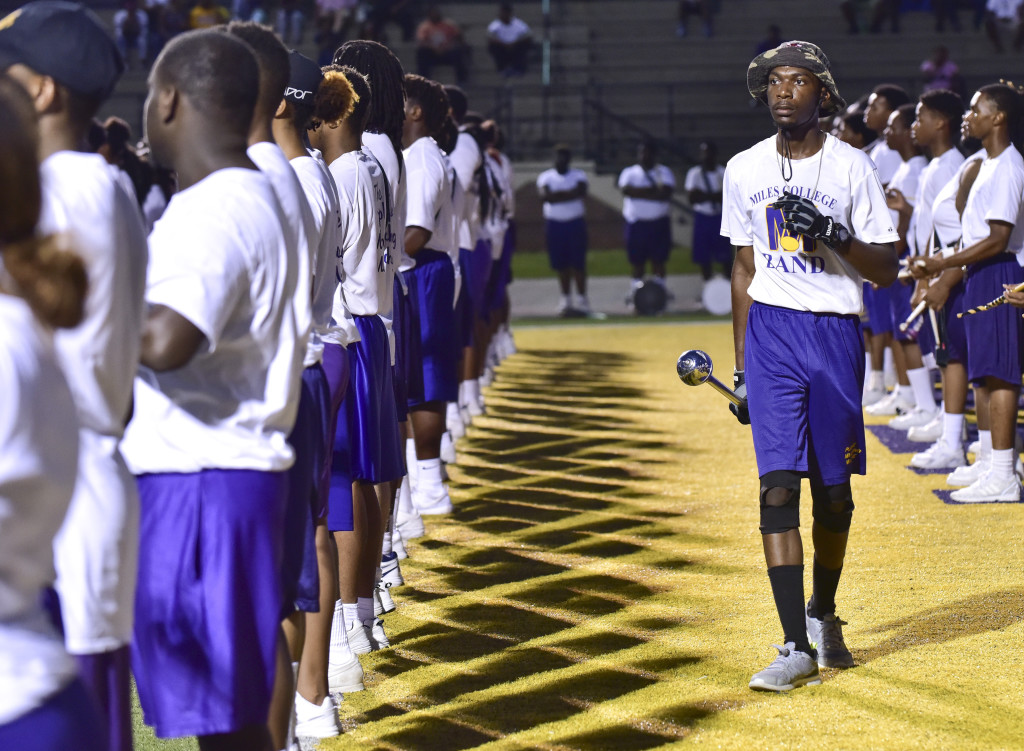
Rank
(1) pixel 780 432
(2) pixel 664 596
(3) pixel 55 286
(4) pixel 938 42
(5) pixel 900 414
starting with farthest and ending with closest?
(4) pixel 938 42
(5) pixel 900 414
(2) pixel 664 596
(1) pixel 780 432
(3) pixel 55 286

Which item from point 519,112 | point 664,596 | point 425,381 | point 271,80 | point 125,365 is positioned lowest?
point 664,596

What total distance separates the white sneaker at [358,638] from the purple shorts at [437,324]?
2321mm

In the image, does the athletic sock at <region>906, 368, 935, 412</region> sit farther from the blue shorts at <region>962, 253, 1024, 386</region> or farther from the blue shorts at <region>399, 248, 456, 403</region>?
the blue shorts at <region>399, 248, 456, 403</region>

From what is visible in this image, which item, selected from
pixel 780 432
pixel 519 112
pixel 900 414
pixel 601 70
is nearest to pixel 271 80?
pixel 780 432

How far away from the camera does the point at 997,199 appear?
7.41 metres

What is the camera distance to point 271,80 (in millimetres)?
3389

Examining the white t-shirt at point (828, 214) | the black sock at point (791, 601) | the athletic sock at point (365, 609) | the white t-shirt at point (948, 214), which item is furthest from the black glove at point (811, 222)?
the white t-shirt at point (948, 214)

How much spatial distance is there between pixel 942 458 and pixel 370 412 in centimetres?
514

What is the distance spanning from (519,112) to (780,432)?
20.0 m

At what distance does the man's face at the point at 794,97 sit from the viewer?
4.74m

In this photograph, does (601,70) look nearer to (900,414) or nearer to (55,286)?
(900,414)

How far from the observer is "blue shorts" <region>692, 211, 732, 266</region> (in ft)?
65.4

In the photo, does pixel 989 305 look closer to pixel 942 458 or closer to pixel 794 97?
pixel 942 458

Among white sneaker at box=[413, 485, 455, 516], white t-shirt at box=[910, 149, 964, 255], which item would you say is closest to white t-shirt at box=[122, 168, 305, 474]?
white sneaker at box=[413, 485, 455, 516]
